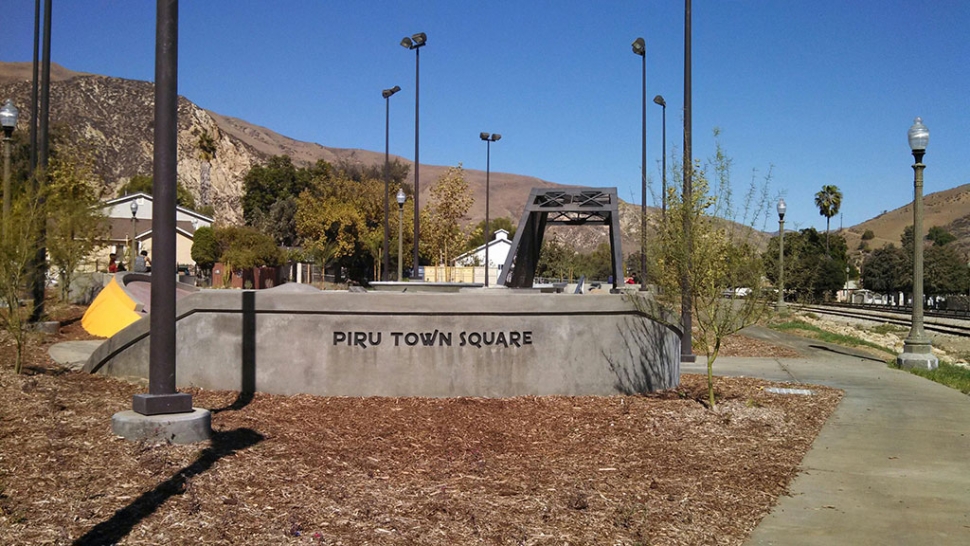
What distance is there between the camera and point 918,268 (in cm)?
1688

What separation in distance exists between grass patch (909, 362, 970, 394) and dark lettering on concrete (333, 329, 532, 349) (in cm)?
716

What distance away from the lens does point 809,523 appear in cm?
645

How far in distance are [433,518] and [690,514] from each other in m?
1.88

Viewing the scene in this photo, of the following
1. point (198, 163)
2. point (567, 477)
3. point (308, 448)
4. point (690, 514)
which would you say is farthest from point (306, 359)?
point (198, 163)

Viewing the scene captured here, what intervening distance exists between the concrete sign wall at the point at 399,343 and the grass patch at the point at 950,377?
20.4 feet

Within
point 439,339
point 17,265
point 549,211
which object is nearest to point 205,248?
point 549,211

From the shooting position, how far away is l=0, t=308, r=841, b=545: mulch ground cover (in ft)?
19.5

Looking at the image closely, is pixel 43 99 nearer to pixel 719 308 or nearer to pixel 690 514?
pixel 719 308

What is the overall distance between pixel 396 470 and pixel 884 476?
14.0ft

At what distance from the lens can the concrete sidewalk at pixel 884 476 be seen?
625 centimetres

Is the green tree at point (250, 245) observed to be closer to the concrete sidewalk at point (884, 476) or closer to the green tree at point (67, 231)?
the green tree at point (67, 231)

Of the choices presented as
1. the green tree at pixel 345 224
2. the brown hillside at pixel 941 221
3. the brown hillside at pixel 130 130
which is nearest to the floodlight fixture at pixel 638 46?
the green tree at pixel 345 224

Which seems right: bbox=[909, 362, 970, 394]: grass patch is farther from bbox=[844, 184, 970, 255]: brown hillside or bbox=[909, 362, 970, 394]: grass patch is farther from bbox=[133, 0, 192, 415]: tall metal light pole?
bbox=[844, 184, 970, 255]: brown hillside

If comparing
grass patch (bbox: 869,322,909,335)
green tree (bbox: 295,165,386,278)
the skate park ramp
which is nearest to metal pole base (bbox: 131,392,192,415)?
the skate park ramp
